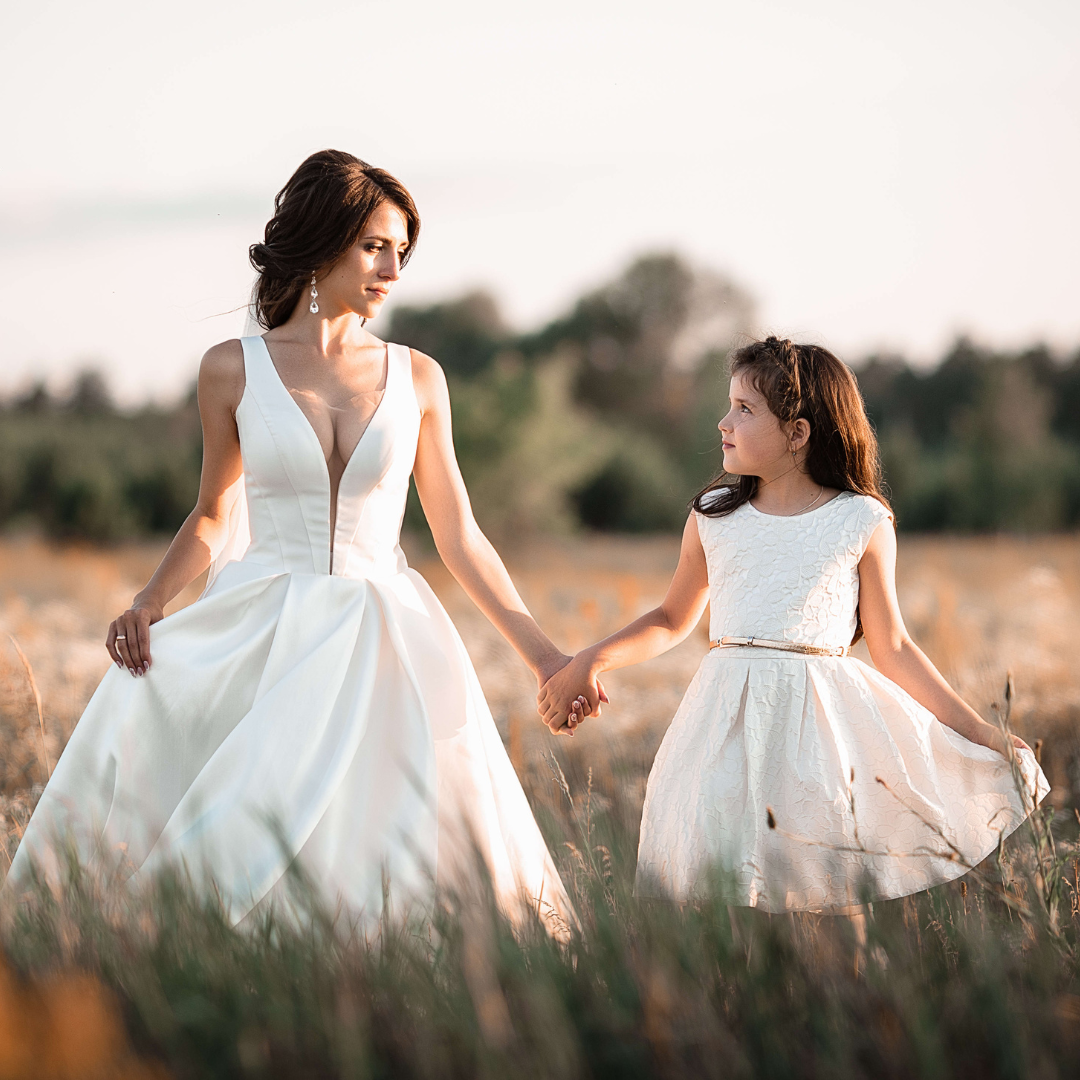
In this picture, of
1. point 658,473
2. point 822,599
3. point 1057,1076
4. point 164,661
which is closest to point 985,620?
point 822,599

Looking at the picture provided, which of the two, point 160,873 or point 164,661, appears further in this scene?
point 164,661

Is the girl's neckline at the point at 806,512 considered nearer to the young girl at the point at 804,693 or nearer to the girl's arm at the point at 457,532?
the young girl at the point at 804,693

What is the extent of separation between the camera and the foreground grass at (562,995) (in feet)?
4.69

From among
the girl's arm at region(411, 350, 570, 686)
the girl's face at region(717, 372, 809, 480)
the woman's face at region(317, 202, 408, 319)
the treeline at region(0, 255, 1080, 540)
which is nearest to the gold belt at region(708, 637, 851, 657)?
the girl's face at region(717, 372, 809, 480)

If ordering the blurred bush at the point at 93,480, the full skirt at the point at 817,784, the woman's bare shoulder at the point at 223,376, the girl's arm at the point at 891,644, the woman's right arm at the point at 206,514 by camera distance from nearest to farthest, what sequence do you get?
1. the full skirt at the point at 817,784
2. the girl's arm at the point at 891,644
3. the woman's right arm at the point at 206,514
4. the woman's bare shoulder at the point at 223,376
5. the blurred bush at the point at 93,480

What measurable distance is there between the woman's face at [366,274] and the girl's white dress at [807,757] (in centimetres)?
120

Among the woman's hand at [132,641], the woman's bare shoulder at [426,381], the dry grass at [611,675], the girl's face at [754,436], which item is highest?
the woman's bare shoulder at [426,381]

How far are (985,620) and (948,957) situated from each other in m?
8.80

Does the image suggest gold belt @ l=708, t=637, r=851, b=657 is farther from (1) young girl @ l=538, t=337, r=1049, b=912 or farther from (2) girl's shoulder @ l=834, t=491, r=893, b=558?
(2) girl's shoulder @ l=834, t=491, r=893, b=558

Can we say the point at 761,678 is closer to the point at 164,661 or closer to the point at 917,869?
the point at 917,869

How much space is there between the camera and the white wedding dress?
2.70 meters

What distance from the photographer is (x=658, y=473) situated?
37125 mm

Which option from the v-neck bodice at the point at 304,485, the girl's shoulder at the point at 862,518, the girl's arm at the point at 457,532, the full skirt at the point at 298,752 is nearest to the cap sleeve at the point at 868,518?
Result: the girl's shoulder at the point at 862,518

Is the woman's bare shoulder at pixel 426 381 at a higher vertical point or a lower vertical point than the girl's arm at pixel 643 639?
higher
